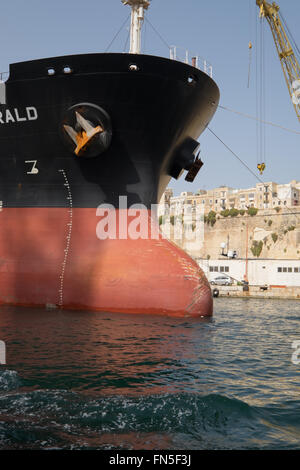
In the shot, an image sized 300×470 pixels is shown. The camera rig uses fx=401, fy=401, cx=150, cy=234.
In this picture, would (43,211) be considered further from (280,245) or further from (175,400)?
(280,245)

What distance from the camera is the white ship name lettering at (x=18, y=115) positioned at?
14.1 metres

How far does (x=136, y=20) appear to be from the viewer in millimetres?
17281

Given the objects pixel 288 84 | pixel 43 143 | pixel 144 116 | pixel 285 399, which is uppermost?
pixel 288 84

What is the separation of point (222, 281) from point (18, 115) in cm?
3118

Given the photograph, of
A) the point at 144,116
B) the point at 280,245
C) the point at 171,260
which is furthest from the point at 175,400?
the point at 280,245

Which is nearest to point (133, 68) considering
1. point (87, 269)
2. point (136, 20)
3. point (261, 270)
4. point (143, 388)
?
point (136, 20)

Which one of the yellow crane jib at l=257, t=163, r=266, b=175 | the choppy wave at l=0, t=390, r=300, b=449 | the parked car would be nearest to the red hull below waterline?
the choppy wave at l=0, t=390, r=300, b=449

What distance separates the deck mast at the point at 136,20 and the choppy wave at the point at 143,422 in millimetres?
15141

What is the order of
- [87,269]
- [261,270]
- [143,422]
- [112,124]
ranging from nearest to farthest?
[143,422], [87,269], [112,124], [261,270]

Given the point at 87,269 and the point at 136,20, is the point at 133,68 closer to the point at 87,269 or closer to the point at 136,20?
the point at 136,20

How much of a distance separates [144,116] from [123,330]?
7443 mm

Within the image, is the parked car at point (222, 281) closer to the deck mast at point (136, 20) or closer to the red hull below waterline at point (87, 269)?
the red hull below waterline at point (87, 269)

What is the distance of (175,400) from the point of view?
19.2 ft

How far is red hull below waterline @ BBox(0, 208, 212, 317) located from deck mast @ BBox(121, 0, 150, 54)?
7756 mm
